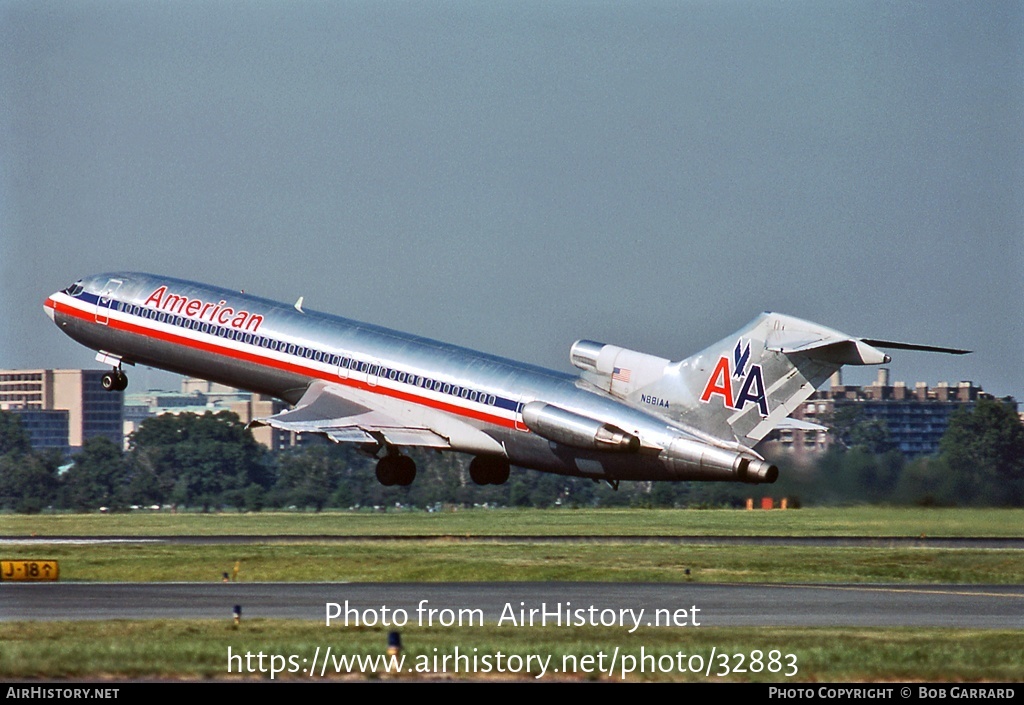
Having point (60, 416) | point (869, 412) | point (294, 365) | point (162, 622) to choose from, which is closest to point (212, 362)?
point (294, 365)

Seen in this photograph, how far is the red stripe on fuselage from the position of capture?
204 ft

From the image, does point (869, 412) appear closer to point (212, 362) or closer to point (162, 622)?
point (212, 362)

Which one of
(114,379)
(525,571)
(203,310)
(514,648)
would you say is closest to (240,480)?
(114,379)

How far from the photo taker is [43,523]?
92.7 m

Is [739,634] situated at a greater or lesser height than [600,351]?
lesser

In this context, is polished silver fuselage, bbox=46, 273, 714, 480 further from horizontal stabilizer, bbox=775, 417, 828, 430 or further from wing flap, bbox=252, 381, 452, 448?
horizontal stabilizer, bbox=775, 417, 828, 430

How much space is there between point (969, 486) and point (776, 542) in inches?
330

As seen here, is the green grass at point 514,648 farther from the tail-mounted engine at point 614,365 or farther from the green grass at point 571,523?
the green grass at point 571,523

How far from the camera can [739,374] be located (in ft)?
184

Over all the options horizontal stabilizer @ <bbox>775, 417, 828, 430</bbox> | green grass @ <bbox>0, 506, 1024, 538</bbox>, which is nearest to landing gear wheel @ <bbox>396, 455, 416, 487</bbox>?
green grass @ <bbox>0, 506, 1024, 538</bbox>

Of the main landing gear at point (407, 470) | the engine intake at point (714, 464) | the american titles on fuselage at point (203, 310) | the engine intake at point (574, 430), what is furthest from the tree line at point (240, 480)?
the engine intake at point (574, 430)

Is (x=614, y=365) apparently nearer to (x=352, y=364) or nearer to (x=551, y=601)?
(x=352, y=364)

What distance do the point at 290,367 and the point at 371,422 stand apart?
155 inches

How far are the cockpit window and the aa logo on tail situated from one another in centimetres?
2935
